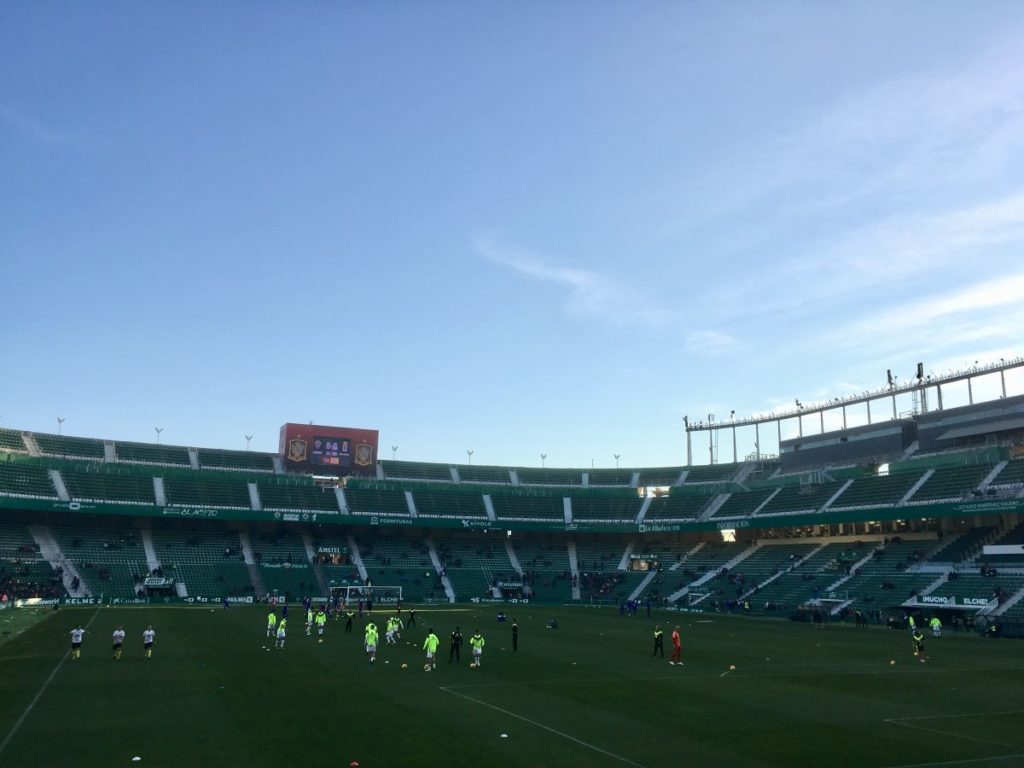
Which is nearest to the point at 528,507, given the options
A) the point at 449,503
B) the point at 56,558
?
the point at 449,503

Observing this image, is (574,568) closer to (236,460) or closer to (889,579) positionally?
(889,579)

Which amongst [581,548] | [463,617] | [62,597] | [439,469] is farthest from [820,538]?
[62,597]

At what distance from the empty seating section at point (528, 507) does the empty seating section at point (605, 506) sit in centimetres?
210

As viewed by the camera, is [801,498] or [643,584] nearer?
[801,498]

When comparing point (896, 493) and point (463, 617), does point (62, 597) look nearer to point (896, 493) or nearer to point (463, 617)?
point (463, 617)

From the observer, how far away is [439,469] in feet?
344

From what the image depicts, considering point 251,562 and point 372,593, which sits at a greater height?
point 251,562

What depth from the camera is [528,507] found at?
319ft

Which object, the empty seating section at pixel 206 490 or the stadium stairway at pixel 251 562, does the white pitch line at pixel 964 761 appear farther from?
the empty seating section at pixel 206 490

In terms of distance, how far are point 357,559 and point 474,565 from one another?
41.6ft

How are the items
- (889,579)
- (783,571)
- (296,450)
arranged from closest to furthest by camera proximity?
(889,579), (783,571), (296,450)

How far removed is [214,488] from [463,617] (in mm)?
Answer: 37485

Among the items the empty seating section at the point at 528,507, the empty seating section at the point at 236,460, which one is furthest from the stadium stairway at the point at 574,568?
the empty seating section at the point at 236,460

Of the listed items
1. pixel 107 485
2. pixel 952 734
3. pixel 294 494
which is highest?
pixel 107 485
